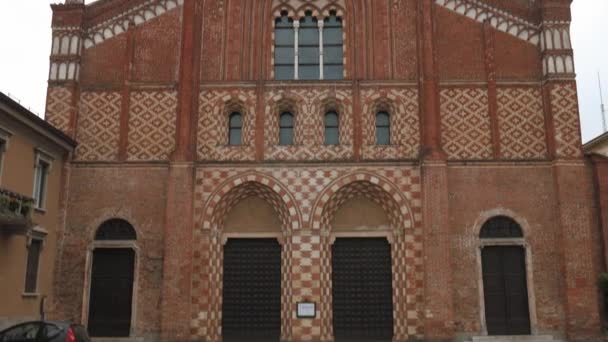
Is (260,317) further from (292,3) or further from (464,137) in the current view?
(292,3)

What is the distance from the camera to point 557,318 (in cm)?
2152

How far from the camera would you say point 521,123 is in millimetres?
23234

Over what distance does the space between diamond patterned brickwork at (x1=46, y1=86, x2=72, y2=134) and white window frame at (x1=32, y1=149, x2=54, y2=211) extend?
186 cm

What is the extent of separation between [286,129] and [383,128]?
3.79 meters

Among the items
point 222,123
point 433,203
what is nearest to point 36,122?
point 222,123

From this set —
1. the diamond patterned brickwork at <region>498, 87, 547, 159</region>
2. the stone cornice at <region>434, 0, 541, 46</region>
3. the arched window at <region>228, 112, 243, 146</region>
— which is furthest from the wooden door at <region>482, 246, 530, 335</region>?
the arched window at <region>228, 112, 243, 146</region>

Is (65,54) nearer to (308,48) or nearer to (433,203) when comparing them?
(308,48)

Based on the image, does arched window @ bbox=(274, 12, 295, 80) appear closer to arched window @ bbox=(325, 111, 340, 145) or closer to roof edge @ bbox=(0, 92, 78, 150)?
arched window @ bbox=(325, 111, 340, 145)

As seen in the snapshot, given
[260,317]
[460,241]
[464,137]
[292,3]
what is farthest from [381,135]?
[260,317]

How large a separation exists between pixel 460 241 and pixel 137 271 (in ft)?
38.5

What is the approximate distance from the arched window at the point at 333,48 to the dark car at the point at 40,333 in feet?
44.0

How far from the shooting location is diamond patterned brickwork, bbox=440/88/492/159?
23.0m

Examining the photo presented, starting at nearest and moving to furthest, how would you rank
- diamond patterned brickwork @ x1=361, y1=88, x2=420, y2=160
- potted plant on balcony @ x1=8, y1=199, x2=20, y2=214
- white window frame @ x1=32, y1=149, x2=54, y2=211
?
potted plant on balcony @ x1=8, y1=199, x2=20, y2=214
white window frame @ x1=32, y1=149, x2=54, y2=211
diamond patterned brickwork @ x1=361, y1=88, x2=420, y2=160

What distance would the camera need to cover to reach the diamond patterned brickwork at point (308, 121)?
23.3 metres
